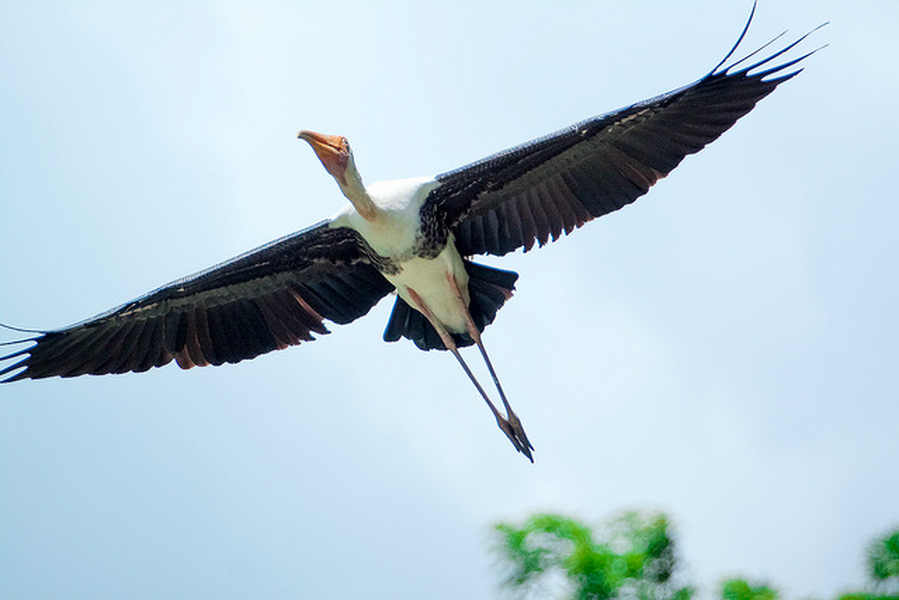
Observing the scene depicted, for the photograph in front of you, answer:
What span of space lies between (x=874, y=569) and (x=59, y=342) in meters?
6.37

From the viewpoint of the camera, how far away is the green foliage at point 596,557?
32.9 ft

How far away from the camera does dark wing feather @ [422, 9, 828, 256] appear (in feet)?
29.4

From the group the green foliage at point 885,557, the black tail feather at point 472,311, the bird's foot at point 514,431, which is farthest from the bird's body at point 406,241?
the green foliage at point 885,557

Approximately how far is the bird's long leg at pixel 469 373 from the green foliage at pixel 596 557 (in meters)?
0.79

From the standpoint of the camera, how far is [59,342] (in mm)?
10148

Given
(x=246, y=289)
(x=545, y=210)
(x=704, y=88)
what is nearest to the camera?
(x=704, y=88)

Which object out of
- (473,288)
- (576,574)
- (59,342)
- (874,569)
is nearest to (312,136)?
(473,288)

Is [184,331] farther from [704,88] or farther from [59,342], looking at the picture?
[704,88]

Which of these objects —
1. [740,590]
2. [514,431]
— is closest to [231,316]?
[514,431]

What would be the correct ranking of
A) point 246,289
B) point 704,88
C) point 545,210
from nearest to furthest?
point 704,88, point 545,210, point 246,289

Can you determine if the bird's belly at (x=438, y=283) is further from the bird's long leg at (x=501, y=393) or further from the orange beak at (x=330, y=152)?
the orange beak at (x=330, y=152)

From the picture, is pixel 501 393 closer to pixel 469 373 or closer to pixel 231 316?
pixel 469 373

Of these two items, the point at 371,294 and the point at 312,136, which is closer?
the point at 312,136

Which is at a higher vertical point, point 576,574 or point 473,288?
point 473,288
